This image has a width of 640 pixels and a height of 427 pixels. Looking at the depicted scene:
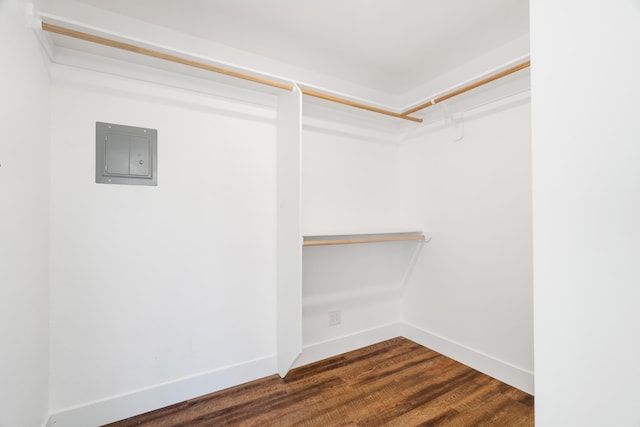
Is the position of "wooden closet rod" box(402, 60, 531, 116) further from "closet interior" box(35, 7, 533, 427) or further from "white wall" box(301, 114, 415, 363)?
"white wall" box(301, 114, 415, 363)

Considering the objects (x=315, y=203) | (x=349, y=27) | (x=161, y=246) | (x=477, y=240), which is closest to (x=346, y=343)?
(x=315, y=203)

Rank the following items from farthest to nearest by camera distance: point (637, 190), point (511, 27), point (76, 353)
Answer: point (511, 27) → point (76, 353) → point (637, 190)

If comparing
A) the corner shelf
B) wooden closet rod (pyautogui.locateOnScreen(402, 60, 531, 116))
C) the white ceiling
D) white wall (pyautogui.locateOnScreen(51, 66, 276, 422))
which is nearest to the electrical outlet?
white wall (pyautogui.locateOnScreen(51, 66, 276, 422))

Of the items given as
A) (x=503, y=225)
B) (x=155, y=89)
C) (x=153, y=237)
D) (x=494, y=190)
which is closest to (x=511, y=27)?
(x=494, y=190)

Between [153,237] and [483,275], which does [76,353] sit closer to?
[153,237]

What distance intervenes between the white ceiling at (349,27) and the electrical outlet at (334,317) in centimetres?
195

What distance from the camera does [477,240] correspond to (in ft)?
7.20

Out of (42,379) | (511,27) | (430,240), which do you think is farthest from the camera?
(430,240)

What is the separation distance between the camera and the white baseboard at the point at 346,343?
229 centimetres

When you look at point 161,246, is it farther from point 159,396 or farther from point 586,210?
point 586,210

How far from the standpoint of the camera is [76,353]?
156cm

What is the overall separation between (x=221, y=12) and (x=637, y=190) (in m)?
1.95

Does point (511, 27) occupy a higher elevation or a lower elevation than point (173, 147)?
higher

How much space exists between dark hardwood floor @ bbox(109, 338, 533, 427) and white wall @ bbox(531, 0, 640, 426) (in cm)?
112
